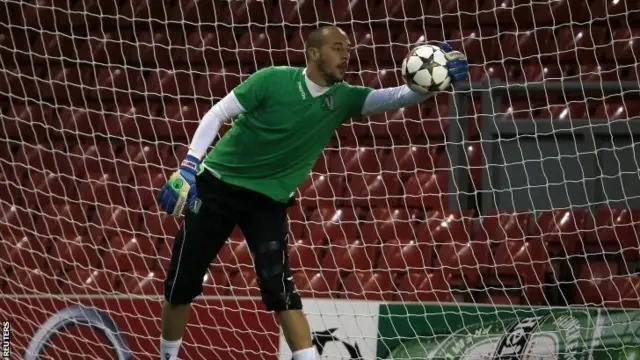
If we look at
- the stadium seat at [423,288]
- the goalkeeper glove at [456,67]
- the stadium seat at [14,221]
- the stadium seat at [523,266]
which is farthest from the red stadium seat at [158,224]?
the goalkeeper glove at [456,67]

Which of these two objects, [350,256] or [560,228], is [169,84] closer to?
[350,256]

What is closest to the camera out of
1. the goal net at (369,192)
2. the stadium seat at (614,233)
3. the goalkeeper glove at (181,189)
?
the goalkeeper glove at (181,189)

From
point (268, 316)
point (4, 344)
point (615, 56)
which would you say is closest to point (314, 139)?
point (268, 316)

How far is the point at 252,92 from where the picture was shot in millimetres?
3611

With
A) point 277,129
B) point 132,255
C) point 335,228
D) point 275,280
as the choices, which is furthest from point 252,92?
point 132,255

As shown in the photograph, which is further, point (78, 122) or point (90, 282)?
point (78, 122)

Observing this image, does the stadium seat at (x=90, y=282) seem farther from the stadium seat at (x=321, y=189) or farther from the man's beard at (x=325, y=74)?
the man's beard at (x=325, y=74)

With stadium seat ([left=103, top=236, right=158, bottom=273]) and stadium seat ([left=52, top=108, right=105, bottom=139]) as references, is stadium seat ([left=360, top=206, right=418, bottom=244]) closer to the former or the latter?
stadium seat ([left=103, top=236, right=158, bottom=273])

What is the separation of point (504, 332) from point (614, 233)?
854 millimetres

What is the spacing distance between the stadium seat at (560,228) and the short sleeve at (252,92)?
190 centimetres

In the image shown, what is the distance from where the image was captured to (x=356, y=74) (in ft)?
19.2

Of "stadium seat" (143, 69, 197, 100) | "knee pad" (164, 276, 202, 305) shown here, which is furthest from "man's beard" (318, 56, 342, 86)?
"stadium seat" (143, 69, 197, 100)

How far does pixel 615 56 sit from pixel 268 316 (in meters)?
2.15

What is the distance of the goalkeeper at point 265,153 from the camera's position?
11.9ft
